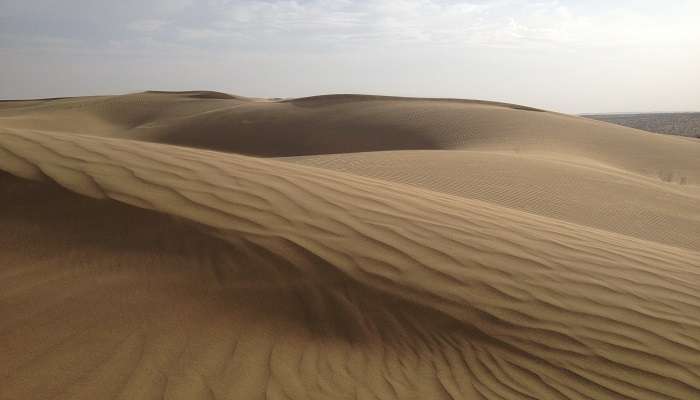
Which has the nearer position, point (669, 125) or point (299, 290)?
point (299, 290)

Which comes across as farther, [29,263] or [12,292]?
[29,263]

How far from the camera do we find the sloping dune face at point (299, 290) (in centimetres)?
236

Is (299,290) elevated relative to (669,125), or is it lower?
lower

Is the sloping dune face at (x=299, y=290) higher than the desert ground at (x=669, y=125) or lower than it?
lower

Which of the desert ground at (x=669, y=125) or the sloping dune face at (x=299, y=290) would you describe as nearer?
the sloping dune face at (x=299, y=290)

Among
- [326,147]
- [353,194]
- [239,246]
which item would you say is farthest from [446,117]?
[239,246]

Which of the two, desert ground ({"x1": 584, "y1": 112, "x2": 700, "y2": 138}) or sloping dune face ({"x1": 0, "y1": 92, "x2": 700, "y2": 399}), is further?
desert ground ({"x1": 584, "y1": 112, "x2": 700, "y2": 138})

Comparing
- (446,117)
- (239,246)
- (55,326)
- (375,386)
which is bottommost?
(375,386)

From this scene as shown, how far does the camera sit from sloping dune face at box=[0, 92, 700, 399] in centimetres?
236

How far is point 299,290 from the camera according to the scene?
9.73ft

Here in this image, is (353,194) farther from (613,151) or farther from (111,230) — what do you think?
(613,151)

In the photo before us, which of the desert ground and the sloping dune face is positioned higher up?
the desert ground

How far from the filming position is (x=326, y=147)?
728 inches

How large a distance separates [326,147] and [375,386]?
1635 centimetres
